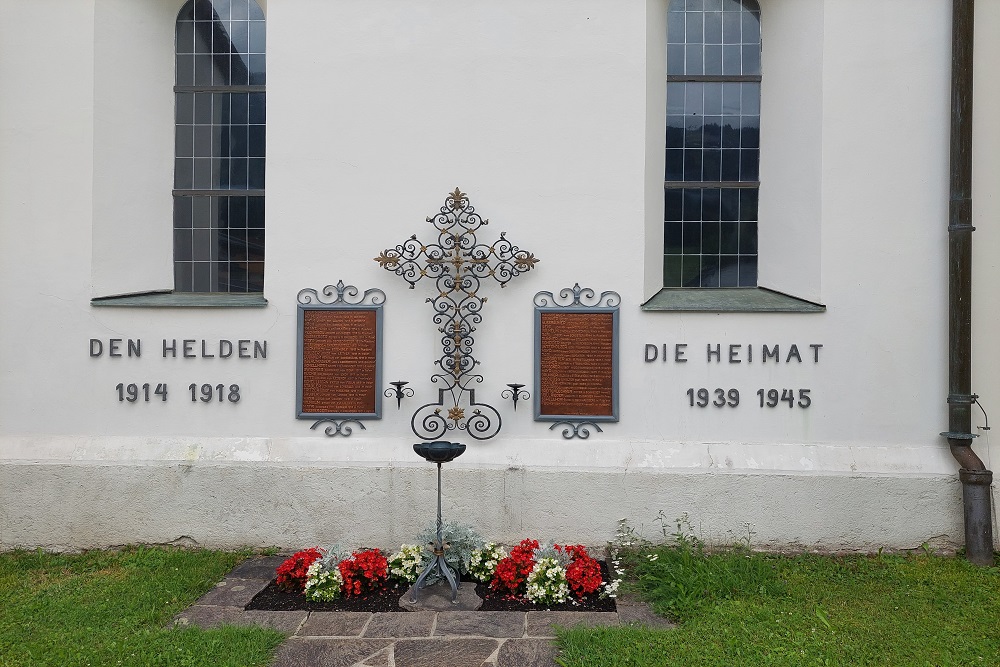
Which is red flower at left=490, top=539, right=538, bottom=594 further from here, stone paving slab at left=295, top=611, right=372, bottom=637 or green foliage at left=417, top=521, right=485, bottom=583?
stone paving slab at left=295, top=611, right=372, bottom=637

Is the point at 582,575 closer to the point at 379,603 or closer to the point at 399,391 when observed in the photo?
the point at 379,603

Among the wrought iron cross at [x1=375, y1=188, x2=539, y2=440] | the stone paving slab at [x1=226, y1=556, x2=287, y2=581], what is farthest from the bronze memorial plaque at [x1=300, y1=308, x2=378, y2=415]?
the stone paving slab at [x1=226, y1=556, x2=287, y2=581]

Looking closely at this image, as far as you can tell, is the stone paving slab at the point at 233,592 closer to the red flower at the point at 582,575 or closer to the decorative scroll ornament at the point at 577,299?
the red flower at the point at 582,575

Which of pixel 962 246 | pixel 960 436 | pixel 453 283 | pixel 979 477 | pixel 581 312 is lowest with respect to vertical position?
pixel 979 477

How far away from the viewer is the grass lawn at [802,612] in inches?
156

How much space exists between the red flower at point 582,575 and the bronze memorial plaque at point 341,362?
2000 millimetres

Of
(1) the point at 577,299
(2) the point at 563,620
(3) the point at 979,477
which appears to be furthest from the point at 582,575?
(3) the point at 979,477

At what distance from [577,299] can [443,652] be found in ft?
9.23

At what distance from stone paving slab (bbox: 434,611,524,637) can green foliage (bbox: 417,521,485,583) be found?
1.62 feet

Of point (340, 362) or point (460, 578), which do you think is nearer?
point (460, 578)

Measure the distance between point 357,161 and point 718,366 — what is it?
10.8 feet

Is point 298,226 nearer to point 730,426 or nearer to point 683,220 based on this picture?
point 683,220

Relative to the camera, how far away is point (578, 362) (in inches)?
227

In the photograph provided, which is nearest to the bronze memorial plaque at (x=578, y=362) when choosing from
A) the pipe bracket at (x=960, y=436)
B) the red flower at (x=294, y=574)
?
the red flower at (x=294, y=574)
